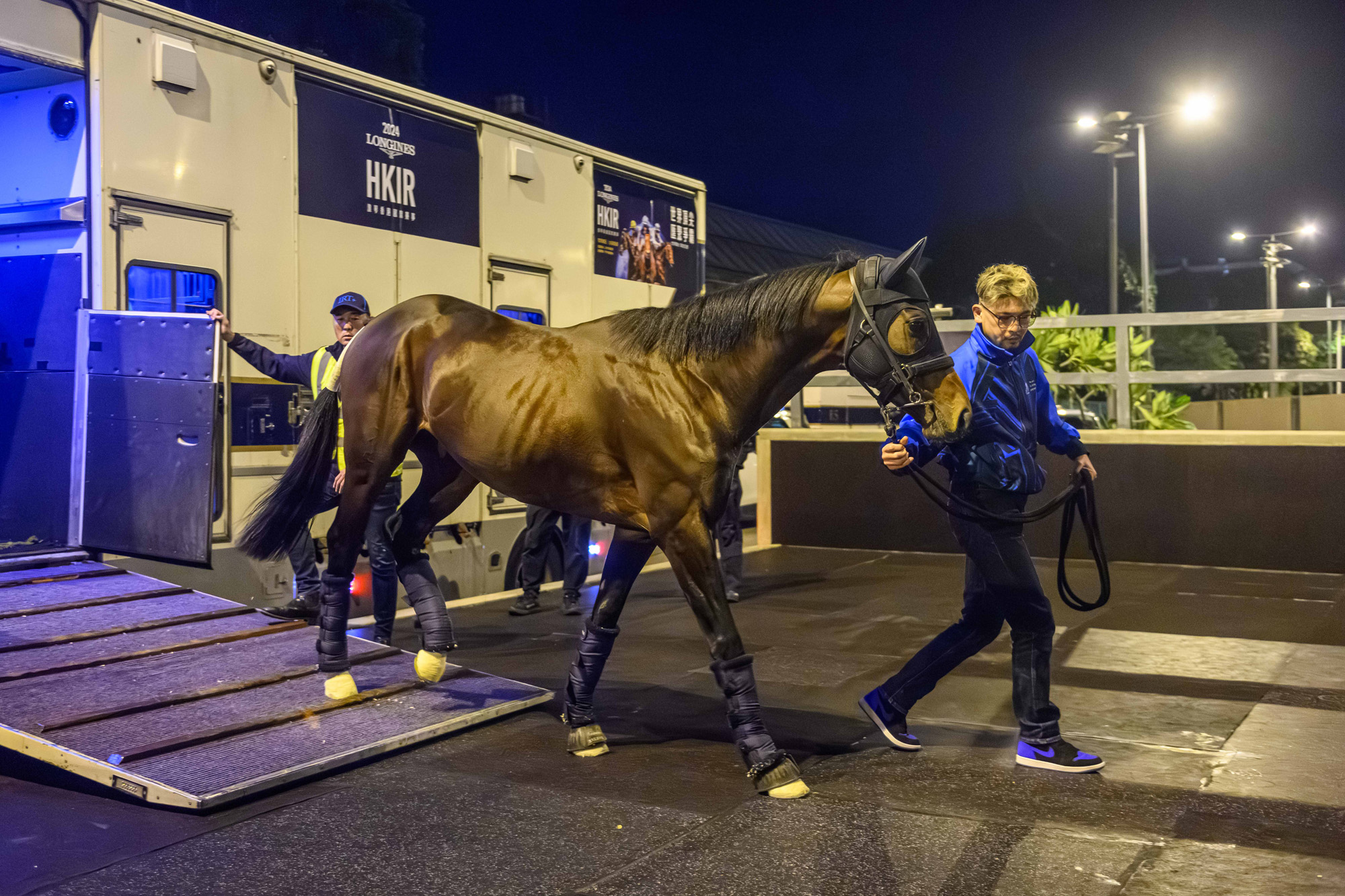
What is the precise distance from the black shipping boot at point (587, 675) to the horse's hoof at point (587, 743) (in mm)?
43

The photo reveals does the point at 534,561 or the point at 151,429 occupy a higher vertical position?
the point at 151,429

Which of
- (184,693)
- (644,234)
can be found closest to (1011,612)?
(184,693)

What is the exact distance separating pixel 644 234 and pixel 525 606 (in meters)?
A: 4.19

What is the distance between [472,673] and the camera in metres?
5.32

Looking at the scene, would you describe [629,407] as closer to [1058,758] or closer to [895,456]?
[895,456]

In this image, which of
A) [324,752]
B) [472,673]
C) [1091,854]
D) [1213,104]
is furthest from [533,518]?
[1213,104]

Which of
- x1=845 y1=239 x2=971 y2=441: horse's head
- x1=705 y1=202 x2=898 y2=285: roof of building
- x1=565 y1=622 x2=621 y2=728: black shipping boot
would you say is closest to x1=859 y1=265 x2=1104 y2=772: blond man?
x1=845 y1=239 x2=971 y2=441: horse's head

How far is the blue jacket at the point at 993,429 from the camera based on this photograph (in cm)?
399

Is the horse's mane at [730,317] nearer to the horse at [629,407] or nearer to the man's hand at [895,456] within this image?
the horse at [629,407]

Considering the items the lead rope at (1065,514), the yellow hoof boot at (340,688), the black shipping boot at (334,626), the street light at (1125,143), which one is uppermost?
the street light at (1125,143)

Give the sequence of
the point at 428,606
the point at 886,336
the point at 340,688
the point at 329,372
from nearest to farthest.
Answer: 1. the point at 886,336
2. the point at 340,688
3. the point at 428,606
4. the point at 329,372

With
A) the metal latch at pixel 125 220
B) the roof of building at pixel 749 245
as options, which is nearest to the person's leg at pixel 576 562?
the metal latch at pixel 125 220

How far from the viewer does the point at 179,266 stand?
622cm

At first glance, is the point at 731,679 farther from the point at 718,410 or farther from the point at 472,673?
the point at 472,673
